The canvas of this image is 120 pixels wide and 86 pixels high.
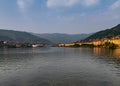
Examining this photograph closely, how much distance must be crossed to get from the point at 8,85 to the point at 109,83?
58.1 feet

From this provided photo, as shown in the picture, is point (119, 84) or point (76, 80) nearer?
point (119, 84)

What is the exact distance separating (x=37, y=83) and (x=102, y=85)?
448 inches

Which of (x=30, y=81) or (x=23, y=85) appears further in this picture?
(x=30, y=81)

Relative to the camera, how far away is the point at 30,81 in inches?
1614

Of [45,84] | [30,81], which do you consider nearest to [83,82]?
[45,84]

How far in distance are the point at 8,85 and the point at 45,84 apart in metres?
6.32

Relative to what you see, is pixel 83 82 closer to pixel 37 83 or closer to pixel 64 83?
pixel 64 83

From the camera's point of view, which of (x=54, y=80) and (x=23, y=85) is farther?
(x=54, y=80)

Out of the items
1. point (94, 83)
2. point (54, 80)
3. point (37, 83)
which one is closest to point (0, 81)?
point (37, 83)

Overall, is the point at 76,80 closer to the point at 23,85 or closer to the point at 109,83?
the point at 109,83

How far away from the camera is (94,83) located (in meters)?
38.8

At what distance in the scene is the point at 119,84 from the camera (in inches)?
1491

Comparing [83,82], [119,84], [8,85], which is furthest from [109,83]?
[8,85]

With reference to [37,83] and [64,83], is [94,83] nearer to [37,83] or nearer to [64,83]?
[64,83]
